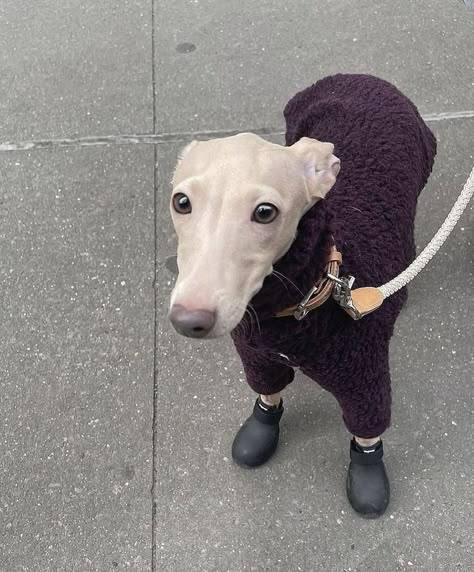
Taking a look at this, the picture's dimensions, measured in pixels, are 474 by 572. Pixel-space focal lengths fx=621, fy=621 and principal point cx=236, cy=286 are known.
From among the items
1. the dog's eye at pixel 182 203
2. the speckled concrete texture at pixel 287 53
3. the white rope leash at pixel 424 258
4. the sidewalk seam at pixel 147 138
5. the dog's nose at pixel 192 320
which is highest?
the dog's eye at pixel 182 203

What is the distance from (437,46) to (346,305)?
2.74 metres

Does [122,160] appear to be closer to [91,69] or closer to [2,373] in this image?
[91,69]

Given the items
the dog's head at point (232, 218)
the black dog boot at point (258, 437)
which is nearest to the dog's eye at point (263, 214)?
the dog's head at point (232, 218)

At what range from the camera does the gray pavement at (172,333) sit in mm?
2238

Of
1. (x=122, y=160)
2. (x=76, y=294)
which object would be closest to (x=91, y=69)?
(x=122, y=160)

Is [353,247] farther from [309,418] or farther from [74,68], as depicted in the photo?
[74,68]

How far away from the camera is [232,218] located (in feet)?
4.42

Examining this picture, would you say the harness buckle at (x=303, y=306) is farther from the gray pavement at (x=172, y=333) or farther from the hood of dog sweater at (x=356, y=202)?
the gray pavement at (x=172, y=333)

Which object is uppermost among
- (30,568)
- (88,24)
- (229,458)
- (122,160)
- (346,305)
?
(346,305)

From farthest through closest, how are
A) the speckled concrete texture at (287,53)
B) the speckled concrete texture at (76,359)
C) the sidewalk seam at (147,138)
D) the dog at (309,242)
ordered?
the speckled concrete texture at (287,53) → the sidewalk seam at (147,138) → the speckled concrete texture at (76,359) → the dog at (309,242)

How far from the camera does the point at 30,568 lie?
7.25 ft

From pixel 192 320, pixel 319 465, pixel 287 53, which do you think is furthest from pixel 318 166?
pixel 287 53

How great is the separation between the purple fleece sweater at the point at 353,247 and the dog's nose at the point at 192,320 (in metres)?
0.28

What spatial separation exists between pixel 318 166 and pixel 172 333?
139cm
